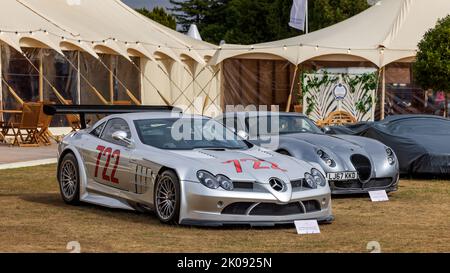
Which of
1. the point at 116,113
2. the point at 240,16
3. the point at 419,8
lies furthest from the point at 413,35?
the point at 240,16

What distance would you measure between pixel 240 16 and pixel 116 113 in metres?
60.9

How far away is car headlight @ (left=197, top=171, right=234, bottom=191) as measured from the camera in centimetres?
1026

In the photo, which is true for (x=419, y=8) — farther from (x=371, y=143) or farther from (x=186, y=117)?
(x=186, y=117)

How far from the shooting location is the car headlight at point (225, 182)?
1027 centimetres

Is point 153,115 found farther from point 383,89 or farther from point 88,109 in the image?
point 383,89

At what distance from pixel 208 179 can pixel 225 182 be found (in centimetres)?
18

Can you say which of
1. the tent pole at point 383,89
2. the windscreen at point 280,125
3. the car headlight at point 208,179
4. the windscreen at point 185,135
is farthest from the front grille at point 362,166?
the tent pole at point 383,89

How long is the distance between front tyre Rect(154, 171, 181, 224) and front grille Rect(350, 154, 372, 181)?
13.2 feet

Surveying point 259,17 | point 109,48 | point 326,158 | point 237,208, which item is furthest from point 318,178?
point 259,17

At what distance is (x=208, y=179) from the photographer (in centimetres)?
1031

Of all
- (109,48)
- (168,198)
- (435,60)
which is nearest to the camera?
(168,198)

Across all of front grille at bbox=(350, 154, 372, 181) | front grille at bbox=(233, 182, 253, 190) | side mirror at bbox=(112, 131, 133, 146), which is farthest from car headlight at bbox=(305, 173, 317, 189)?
front grille at bbox=(350, 154, 372, 181)

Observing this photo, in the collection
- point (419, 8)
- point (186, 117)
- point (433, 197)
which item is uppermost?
point (419, 8)
